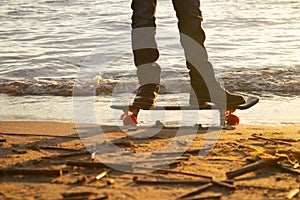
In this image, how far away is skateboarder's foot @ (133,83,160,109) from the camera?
175 inches

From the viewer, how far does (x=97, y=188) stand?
2.83m

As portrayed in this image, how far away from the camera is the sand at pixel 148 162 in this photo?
279 centimetres

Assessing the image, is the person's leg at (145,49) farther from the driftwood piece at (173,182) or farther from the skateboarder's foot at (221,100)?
the driftwood piece at (173,182)

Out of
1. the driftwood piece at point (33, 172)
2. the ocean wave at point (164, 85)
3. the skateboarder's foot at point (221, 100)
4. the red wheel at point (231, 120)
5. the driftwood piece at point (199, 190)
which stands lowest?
the ocean wave at point (164, 85)

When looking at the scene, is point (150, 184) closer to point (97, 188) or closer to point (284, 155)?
point (97, 188)

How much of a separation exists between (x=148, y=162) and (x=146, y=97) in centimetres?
127

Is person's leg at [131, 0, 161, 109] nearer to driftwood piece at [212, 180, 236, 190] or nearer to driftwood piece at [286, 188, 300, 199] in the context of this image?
driftwood piece at [212, 180, 236, 190]

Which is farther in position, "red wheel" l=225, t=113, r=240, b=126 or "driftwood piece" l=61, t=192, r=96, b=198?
"red wheel" l=225, t=113, r=240, b=126

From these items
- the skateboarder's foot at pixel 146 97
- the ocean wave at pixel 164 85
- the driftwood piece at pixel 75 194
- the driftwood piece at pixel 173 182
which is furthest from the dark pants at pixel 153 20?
the ocean wave at pixel 164 85

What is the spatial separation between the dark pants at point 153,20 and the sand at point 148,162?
1.87ft

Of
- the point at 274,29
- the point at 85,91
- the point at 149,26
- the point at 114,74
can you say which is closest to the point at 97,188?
the point at 149,26

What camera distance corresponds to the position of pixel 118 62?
29.2 ft

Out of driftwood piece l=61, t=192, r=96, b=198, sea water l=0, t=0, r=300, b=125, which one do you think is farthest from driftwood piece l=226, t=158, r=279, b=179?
sea water l=0, t=0, r=300, b=125

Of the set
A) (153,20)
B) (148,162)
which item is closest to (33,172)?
(148,162)
